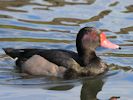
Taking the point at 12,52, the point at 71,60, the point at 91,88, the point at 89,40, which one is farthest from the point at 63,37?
the point at 91,88

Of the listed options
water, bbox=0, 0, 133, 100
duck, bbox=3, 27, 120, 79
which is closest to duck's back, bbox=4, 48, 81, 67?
duck, bbox=3, 27, 120, 79

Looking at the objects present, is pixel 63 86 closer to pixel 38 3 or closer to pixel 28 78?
pixel 28 78

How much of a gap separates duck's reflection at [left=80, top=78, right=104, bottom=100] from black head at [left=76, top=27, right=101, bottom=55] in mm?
781

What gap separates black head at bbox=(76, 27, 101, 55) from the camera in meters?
13.1

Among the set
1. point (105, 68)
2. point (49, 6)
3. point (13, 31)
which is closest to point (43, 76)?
point (105, 68)

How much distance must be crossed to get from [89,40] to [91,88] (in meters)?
1.32

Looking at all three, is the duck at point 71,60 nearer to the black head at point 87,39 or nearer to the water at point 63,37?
the black head at point 87,39

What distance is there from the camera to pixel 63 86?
12.2 m

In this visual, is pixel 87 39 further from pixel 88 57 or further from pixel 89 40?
pixel 88 57

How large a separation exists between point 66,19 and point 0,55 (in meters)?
2.99

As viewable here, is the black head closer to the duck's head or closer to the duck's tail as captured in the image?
the duck's head

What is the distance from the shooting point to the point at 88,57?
13.1 metres

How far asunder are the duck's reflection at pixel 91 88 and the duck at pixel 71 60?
0.28 m

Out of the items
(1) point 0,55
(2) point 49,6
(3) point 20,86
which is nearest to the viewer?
(3) point 20,86
